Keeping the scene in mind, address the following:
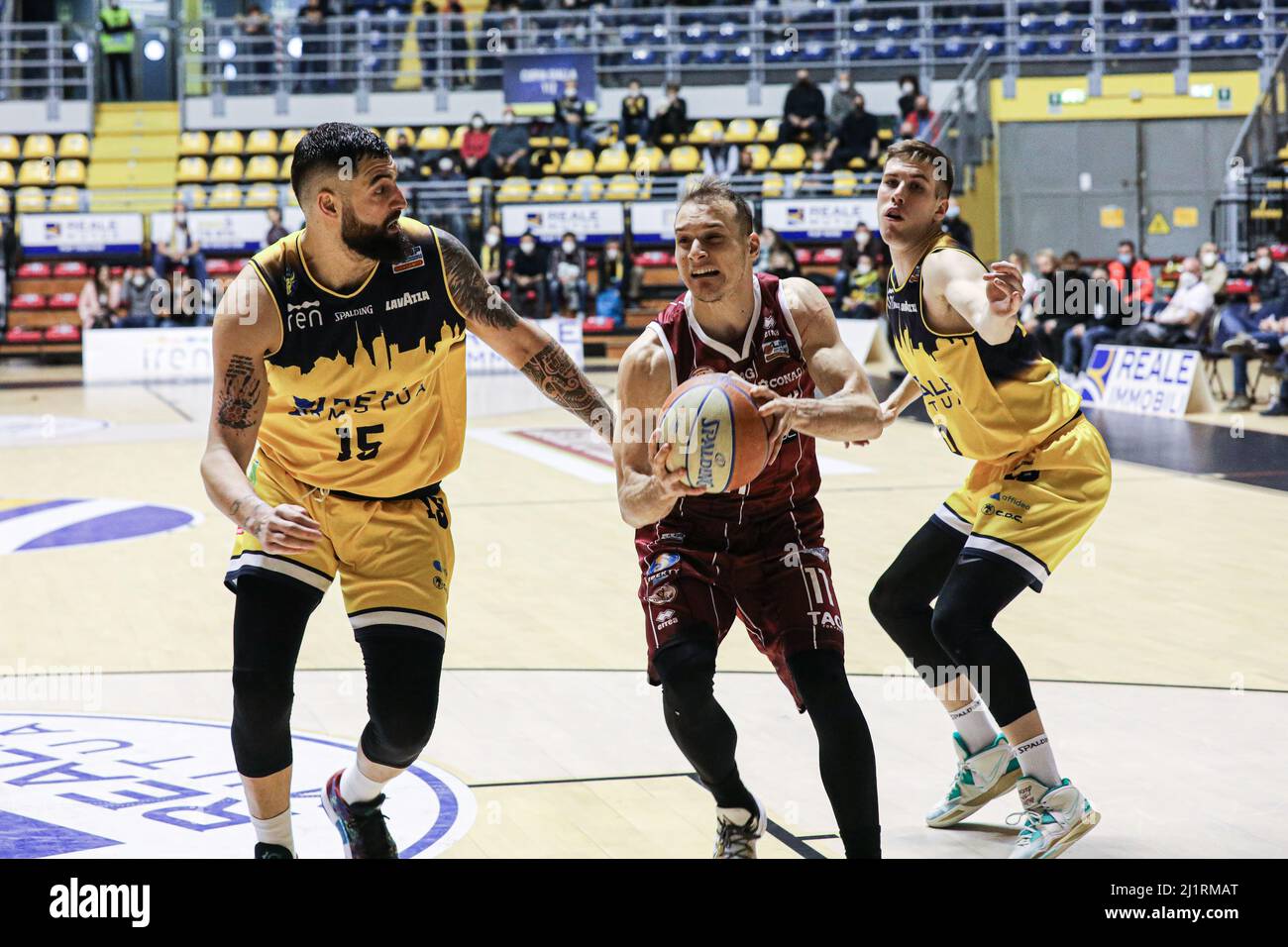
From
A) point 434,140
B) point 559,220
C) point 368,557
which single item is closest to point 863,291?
point 559,220

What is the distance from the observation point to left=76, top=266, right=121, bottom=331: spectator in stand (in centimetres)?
2195

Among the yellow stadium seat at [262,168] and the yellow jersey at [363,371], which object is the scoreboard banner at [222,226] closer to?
the yellow stadium seat at [262,168]

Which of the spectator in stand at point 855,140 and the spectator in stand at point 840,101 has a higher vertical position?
the spectator in stand at point 840,101

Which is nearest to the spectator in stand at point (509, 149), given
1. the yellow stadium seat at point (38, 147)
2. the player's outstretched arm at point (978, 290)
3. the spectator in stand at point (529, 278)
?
the spectator in stand at point (529, 278)

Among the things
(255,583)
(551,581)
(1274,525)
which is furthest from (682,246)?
(1274,525)

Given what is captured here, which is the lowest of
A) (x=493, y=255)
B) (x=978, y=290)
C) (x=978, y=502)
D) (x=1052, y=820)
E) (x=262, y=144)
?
(x=1052, y=820)

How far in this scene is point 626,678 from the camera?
244 inches

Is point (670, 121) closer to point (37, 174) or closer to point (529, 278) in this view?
point (529, 278)

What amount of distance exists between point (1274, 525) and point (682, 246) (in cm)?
653

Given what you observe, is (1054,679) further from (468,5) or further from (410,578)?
(468,5)

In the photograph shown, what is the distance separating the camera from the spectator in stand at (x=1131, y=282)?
58.3ft

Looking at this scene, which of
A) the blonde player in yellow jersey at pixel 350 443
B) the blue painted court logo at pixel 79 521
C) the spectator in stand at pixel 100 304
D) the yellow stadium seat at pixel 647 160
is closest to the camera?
the blonde player in yellow jersey at pixel 350 443

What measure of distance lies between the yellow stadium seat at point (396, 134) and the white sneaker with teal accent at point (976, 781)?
21439mm

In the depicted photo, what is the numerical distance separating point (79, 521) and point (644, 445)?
7111mm
